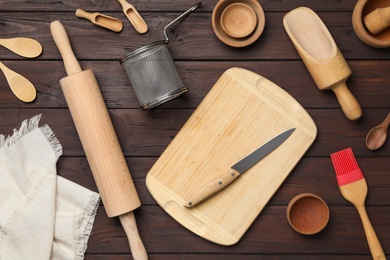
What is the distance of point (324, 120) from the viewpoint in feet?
3.88

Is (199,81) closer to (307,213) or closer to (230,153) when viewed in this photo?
(230,153)

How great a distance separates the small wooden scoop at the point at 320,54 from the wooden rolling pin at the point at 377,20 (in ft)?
0.29

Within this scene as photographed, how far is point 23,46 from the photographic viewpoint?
1.20 meters

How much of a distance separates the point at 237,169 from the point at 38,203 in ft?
1.44

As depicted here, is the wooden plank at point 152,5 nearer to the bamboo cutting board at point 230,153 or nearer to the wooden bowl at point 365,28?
the wooden bowl at point 365,28

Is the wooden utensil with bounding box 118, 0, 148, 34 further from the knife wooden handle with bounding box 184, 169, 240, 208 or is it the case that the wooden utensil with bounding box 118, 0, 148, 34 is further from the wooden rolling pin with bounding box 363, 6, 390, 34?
the wooden rolling pin with bounding box 363, 6, 390, 34

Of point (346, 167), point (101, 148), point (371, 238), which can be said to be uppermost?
point (101, 148)

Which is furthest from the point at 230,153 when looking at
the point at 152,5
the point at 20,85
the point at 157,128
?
the point at 20,85

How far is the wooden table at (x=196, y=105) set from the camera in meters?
1.17

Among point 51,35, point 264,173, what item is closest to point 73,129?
point 51,35

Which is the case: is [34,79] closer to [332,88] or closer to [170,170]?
[170,170]

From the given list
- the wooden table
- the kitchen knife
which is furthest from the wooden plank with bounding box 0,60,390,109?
the kitchen knife

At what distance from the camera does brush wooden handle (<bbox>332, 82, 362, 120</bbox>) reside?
1.14 meters

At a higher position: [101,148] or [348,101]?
[101,148]
